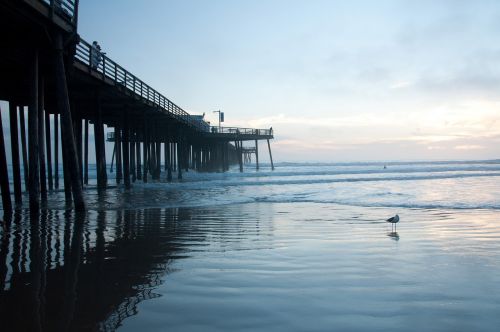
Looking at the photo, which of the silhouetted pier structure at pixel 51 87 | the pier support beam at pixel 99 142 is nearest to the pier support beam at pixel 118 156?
the silhouetted pier structure at pixel 51 87

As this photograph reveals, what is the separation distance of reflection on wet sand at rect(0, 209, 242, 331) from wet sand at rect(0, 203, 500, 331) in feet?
0.05

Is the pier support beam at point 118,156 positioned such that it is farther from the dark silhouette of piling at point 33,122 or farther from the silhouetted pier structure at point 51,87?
the dark silhouette of piling at point 33,122

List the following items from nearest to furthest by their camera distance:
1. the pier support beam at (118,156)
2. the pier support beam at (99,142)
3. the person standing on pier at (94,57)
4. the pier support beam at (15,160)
→ the pier support beam at (15,160) < the person standing on pier at (94,57) < the pier support beam at (99,142) < the pier support beam at (118,156)

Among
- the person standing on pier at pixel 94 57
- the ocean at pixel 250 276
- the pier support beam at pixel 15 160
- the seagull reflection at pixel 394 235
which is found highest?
the person standing on pier at pixel 94 57

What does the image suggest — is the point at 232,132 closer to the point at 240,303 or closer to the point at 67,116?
the point at 67,116

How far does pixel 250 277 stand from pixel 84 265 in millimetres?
2072

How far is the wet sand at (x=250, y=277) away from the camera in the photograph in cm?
336

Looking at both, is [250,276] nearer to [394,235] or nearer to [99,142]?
[394,235]

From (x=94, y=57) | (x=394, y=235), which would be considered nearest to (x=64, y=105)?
(x=94, y=57)

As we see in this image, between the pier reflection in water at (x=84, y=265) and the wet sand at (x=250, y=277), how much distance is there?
0.02 m

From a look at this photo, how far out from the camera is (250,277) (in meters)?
4.59

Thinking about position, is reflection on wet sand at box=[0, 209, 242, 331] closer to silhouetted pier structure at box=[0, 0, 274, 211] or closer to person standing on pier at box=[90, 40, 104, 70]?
silhouetted pier structure at box=[0, 0, 274, 211]

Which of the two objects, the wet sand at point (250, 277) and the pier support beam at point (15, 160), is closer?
the wet sand at point (250, 277)

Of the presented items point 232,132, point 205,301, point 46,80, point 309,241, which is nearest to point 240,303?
point 205,301
